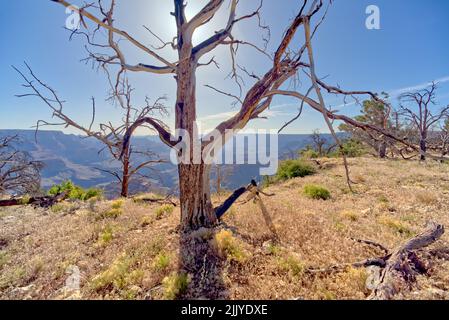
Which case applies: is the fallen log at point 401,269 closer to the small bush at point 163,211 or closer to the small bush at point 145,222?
the small bush at point 145,222

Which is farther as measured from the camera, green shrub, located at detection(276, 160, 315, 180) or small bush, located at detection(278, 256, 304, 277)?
green shrub, located at detection(276, 160, 315, 180)

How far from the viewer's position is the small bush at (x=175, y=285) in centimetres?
273

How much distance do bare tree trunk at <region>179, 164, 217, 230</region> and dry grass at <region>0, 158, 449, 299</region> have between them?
0.42 meters

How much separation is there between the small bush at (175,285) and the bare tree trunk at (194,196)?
1802 millimetres

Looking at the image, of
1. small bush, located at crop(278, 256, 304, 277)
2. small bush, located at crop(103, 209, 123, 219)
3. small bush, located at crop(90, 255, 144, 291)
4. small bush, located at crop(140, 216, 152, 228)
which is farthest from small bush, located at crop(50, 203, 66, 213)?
small bush, located at crop(278, 256, 304, 277)

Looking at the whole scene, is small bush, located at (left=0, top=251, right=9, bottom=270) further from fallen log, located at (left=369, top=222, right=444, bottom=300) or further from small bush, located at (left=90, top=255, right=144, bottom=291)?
fallen log, located at (left=369, top=222, right=444, bottom=300)

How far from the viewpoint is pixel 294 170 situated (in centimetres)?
1692

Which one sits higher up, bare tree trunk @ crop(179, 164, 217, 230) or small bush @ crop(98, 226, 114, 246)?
bare tree trunk @ crop(179, 164, 217, 230)

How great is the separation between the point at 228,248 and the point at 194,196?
4.69ft

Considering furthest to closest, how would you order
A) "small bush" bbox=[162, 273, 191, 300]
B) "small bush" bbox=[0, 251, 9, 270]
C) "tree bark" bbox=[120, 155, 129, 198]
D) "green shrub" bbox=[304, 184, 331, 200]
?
"tree bark" bbox=[120, 155, 129, 198] → "green shrub" bbox=[304, 184, 331, 200] → "small bush" bbox=[0, 251, 9, 270] → "small bush" bbox=[162, 273, 191, 300]

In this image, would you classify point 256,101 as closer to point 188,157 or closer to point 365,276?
point 188,157

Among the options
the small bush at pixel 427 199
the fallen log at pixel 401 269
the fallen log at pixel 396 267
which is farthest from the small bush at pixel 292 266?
the small bush at pixel 427 199

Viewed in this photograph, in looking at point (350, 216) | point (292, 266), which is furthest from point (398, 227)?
point (292, 266)

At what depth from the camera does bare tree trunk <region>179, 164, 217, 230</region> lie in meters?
4.72
